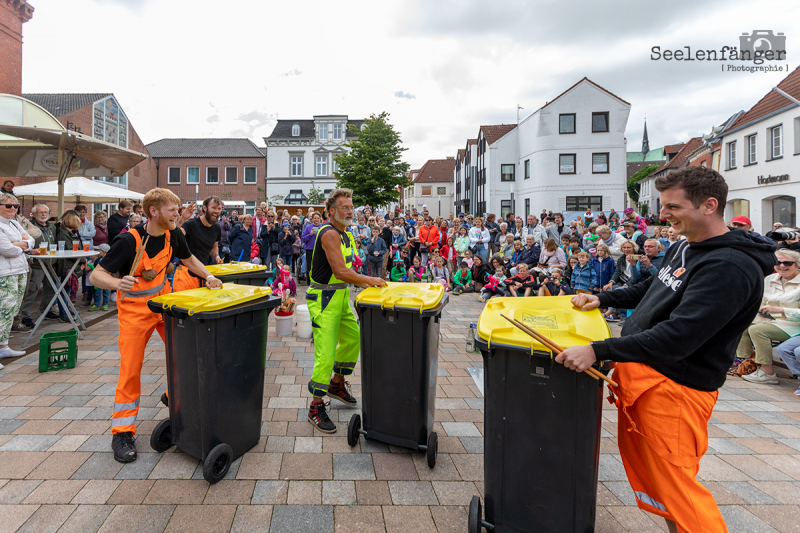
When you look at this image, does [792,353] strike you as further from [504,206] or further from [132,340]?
[504,206]

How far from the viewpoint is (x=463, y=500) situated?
2645mm

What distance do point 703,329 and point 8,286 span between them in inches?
281

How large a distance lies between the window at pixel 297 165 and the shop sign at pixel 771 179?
37277 millimetres

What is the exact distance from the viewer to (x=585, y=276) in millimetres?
8984

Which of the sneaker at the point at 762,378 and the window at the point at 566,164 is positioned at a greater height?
the window at the point at 566,164

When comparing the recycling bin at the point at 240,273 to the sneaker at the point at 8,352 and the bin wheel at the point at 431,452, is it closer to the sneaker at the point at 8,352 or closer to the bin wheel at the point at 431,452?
the sneaker at the point at 8,352

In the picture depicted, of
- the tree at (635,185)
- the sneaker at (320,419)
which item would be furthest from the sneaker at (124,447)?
the tree at (635,185)

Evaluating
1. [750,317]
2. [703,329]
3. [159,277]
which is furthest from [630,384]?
[159,277]

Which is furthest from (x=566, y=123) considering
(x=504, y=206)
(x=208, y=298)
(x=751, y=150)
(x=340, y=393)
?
(x=208, y=298)

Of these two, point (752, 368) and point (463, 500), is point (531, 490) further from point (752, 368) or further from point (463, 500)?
point (752, 368)

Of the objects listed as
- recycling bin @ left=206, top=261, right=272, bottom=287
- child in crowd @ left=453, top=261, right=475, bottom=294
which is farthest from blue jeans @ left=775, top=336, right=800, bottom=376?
child in crowd @ left=453, top=261, right=475, bottom=294

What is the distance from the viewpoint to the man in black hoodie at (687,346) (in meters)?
1.78

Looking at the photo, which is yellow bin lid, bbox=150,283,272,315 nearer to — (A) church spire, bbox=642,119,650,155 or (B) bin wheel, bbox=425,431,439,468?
(B) bin wheel, bbox=425,431,439,468

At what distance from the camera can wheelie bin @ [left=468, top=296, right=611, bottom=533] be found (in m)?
2.07
